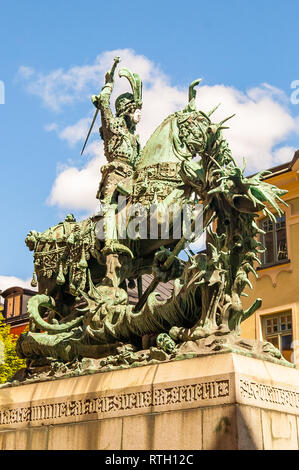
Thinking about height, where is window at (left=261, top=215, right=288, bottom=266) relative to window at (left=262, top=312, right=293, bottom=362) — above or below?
above

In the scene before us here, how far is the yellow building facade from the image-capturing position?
22797mm

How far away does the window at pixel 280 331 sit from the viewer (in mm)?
22381

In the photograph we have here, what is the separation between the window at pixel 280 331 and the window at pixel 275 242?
169cm

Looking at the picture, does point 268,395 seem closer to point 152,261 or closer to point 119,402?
point 119,402

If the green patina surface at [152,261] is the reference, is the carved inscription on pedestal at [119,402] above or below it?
below

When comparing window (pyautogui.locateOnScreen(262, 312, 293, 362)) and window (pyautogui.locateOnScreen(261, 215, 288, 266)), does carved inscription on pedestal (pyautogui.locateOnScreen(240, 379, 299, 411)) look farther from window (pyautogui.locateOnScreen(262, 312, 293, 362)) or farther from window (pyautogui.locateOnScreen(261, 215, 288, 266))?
window (pyautogui.locateOnScreen(261, 215, 288, 266))

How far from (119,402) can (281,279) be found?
47.2 ft

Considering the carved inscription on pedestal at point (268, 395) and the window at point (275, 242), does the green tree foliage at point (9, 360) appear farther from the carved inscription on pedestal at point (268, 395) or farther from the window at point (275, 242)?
the carved inscription on pedestal at point (268, 395)

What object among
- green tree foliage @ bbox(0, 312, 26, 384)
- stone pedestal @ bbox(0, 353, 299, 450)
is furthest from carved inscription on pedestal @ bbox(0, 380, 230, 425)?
green tree foliage @ bbox(0, 312, 26, 384)

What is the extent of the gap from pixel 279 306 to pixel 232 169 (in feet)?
45.0

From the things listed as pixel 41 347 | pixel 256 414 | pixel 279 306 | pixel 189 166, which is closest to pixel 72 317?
pixel 41 347

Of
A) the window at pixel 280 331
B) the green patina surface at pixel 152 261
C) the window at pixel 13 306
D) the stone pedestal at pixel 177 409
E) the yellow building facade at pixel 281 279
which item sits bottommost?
the stone pedestal at pixel 177 409

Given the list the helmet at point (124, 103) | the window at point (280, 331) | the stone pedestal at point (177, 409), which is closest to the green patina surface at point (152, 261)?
the helmet at point (124, 103)

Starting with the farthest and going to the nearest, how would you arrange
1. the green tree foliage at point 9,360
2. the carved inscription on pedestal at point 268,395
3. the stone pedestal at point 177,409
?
the green tree foliage at point 9,360, the carved inscription on pedestal at point 268,395, the stone pedestal at point 177,409
